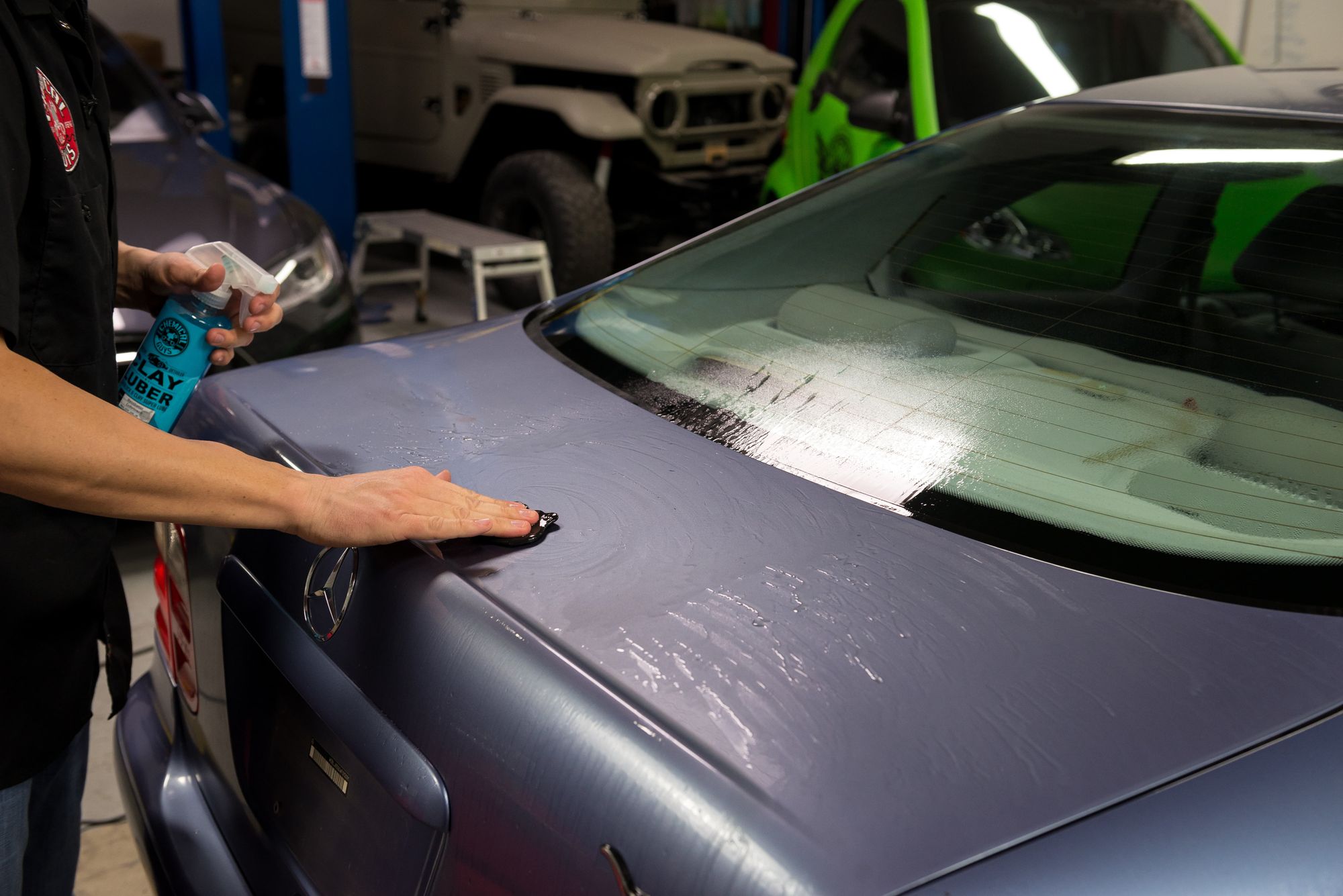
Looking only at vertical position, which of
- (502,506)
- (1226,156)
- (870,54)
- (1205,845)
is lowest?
(1205,845)

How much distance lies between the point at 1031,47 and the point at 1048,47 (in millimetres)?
95

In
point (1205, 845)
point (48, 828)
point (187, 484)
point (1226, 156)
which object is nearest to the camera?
point (1205, 845)

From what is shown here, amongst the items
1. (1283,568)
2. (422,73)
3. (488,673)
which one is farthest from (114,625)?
(422,73)

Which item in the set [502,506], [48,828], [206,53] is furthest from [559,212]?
[502,506]

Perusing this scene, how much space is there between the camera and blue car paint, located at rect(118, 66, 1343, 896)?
74 cm

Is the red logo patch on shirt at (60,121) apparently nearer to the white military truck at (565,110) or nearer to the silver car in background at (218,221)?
the silver car in background at (218,221)

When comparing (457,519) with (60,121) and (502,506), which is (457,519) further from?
(60,121)

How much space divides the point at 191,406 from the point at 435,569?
0.58 metres

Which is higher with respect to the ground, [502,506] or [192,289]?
[192,289]

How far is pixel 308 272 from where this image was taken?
3.41 metres

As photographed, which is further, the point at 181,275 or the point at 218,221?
the point at 218,221

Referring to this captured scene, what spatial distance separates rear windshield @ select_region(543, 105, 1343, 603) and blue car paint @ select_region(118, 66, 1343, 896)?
9 centimetres

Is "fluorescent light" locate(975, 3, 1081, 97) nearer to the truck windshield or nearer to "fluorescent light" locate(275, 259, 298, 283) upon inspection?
the truck windshield

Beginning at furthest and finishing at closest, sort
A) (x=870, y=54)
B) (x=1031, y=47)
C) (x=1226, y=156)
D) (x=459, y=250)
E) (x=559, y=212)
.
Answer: (x=559, y=212)
(x=459, y=250)
(x=870, y=54)
(x=1031, y=47)
(x=1226, y=156)
